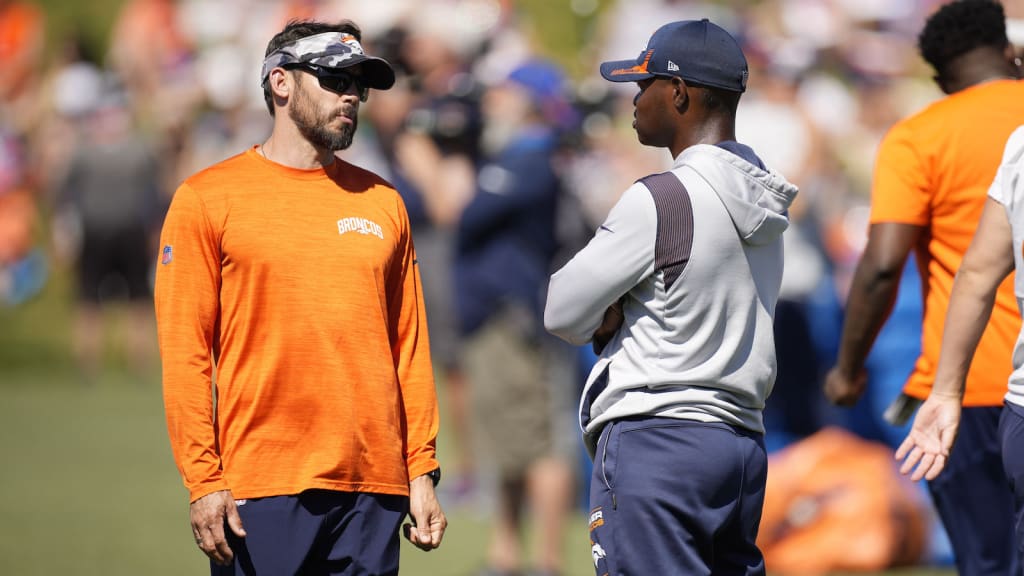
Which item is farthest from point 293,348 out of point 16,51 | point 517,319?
point 16,51

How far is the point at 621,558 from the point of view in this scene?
3703 millimetres

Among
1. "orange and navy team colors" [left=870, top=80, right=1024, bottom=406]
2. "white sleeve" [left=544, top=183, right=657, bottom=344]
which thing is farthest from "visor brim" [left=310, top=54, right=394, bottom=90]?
"orange and navy team colors" [left=870, top=80, right=1024, bottom=406]

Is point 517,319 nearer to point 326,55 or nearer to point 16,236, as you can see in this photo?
point 326,55

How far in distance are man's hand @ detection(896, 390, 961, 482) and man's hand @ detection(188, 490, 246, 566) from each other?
1856 mm

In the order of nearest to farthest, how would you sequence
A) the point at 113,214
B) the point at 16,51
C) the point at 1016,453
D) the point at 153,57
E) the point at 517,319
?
the point at 1016,453 < the point at 517,319 < the point at 113,214 < the point at 153,57 < the point at 16,51

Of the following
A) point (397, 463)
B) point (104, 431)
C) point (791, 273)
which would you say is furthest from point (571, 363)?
point (397, 463)

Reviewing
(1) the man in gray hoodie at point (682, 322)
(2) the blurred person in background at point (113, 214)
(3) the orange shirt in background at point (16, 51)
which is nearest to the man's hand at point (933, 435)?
(1) the man in gray hoodie at point (682, 322)

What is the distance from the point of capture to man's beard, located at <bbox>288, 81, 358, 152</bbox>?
12.8ft

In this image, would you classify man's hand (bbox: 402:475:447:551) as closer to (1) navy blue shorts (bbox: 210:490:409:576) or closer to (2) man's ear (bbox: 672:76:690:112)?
(1) navy blue shorts (bbox: 210:490:409:576)

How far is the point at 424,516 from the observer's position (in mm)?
3914

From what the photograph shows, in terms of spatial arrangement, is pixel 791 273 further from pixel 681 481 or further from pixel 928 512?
pixel 681 481

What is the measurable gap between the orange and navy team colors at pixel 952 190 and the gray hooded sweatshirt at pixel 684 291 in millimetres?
865

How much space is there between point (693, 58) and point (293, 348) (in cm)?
135

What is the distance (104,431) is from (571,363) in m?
4.56
